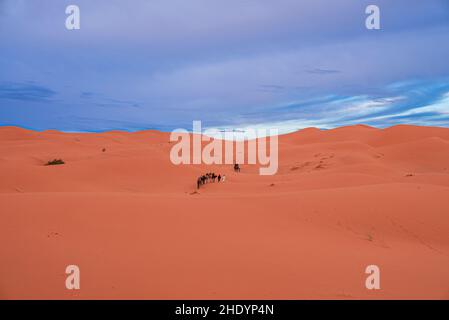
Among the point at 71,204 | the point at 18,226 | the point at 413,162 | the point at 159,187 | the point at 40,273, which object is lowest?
the point at 40,273

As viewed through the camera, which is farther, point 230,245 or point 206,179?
point 206,179

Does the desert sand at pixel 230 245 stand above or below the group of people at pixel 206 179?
below

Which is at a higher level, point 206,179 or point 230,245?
point 206,179

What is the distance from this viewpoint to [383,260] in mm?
5184

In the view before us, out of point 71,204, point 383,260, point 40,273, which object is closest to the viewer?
point 40,273

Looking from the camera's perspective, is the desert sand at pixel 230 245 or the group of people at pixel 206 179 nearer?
the desert sand at pixel 230 245

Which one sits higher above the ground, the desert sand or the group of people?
the group of people

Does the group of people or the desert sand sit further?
the group of people
